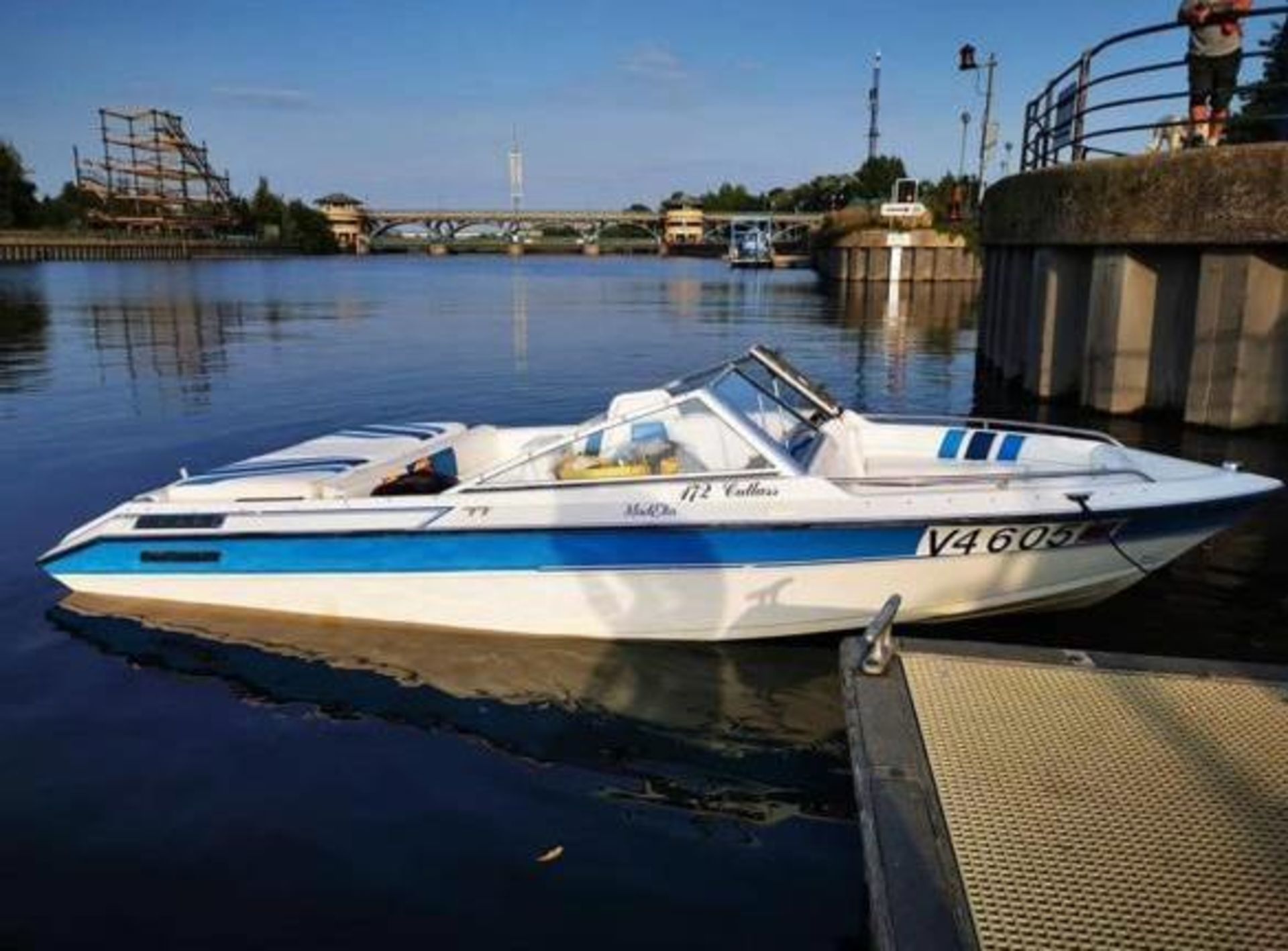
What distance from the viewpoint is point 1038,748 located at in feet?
13.3

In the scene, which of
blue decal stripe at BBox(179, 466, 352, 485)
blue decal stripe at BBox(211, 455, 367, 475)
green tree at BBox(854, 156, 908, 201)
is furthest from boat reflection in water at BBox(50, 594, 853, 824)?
green tree at BBox(854, 156, 908, 201)

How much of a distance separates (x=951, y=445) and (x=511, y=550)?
153 inches

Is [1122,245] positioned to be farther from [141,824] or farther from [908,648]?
[141,824]

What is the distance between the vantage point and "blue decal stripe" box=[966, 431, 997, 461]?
8.17 metres

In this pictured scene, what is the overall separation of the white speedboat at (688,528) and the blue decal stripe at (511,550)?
0.6 inches

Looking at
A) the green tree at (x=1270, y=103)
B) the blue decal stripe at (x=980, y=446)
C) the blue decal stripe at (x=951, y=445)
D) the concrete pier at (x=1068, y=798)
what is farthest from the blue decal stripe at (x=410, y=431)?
the green tree at (x=1270, y=103)

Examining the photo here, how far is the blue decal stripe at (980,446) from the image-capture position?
8.17 m

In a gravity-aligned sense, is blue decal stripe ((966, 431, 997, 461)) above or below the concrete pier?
above

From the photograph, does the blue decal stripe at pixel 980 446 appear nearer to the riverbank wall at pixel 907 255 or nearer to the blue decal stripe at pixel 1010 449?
the blue decal stripe at pixel 1010 449

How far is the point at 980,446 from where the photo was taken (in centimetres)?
821

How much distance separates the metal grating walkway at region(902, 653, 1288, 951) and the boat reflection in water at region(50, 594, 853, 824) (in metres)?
1.48

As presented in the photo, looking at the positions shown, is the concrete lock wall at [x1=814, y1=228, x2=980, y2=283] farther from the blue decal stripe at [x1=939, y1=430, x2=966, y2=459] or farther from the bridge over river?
the bridge over river

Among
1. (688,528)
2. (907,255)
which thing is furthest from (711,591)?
(907,255)

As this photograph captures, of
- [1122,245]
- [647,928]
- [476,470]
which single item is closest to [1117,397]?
[1122,245]
